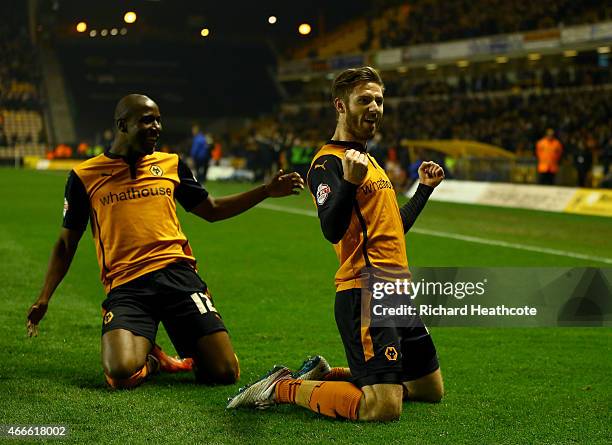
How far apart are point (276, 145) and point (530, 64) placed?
12601 mm

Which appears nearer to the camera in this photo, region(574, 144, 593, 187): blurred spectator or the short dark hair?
the short dark hair

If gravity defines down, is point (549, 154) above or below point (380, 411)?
below

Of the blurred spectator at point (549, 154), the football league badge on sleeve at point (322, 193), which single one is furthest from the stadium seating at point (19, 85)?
the football league badge on sleeve at point (322, 193)

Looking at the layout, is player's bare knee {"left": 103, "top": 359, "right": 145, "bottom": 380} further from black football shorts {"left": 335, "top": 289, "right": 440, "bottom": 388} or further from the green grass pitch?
black football shorts {"left": 335, "top": 289, "right": 440, "bottom": 388}

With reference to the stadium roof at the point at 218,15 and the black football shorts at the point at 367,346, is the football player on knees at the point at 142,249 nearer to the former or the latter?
the black football shorts at the point at 367,346

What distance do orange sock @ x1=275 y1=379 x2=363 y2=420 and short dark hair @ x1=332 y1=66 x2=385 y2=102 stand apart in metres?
1.50

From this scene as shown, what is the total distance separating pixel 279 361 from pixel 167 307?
1.06 m

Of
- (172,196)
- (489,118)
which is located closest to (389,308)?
(172,196)

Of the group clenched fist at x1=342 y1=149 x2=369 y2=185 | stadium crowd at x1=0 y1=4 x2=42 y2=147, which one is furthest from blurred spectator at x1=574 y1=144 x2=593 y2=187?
stadium crowd at x1=0 y1=4 x2=42 y2=147

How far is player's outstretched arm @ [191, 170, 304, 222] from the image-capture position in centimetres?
638

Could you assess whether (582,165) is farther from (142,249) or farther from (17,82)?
(17,82)

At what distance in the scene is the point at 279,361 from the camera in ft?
23.8

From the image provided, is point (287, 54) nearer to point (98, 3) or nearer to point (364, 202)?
point (98, 3)

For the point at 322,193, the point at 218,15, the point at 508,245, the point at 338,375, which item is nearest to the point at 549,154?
the point at 508,245
